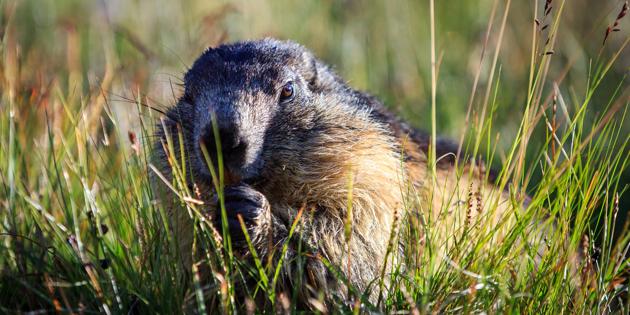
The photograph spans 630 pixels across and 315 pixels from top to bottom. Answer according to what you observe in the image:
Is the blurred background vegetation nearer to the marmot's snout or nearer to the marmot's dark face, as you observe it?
the marmot's dark face

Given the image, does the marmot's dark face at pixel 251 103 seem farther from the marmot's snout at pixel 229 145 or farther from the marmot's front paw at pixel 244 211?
the marmot's front paw at pixel 244 211

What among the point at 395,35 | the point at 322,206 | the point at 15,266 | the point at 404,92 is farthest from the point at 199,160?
the point at 395,35

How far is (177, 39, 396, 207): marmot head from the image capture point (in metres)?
3.20

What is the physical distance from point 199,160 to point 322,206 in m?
0.65

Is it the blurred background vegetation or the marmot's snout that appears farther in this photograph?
the blurred background vegetation

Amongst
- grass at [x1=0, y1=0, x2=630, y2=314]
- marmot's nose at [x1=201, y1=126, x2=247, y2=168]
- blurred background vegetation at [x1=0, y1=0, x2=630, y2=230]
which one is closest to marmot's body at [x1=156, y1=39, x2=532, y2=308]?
marmot's nose at [x1=201, y1=126, x2=247, y2=168]

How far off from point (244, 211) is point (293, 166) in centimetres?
45

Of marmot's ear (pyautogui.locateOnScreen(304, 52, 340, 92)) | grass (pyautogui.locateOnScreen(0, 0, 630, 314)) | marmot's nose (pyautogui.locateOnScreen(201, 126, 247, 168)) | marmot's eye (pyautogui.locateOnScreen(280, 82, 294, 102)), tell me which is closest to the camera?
grass (pyautogui.locateOnScreen(0, 0, 630, 314))

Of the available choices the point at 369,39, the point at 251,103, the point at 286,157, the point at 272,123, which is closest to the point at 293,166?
the point at 286,157

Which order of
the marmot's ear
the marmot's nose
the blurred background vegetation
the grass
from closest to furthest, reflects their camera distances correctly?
the grass → the marmot's nose → the marmot's ear → the blurred background vegetation

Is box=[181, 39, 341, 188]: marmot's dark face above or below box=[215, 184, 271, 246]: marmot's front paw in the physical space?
above

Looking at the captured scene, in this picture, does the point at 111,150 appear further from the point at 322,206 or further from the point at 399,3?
the point at 399,3

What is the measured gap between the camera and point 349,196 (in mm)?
2848

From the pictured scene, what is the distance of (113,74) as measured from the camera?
5.45 m
